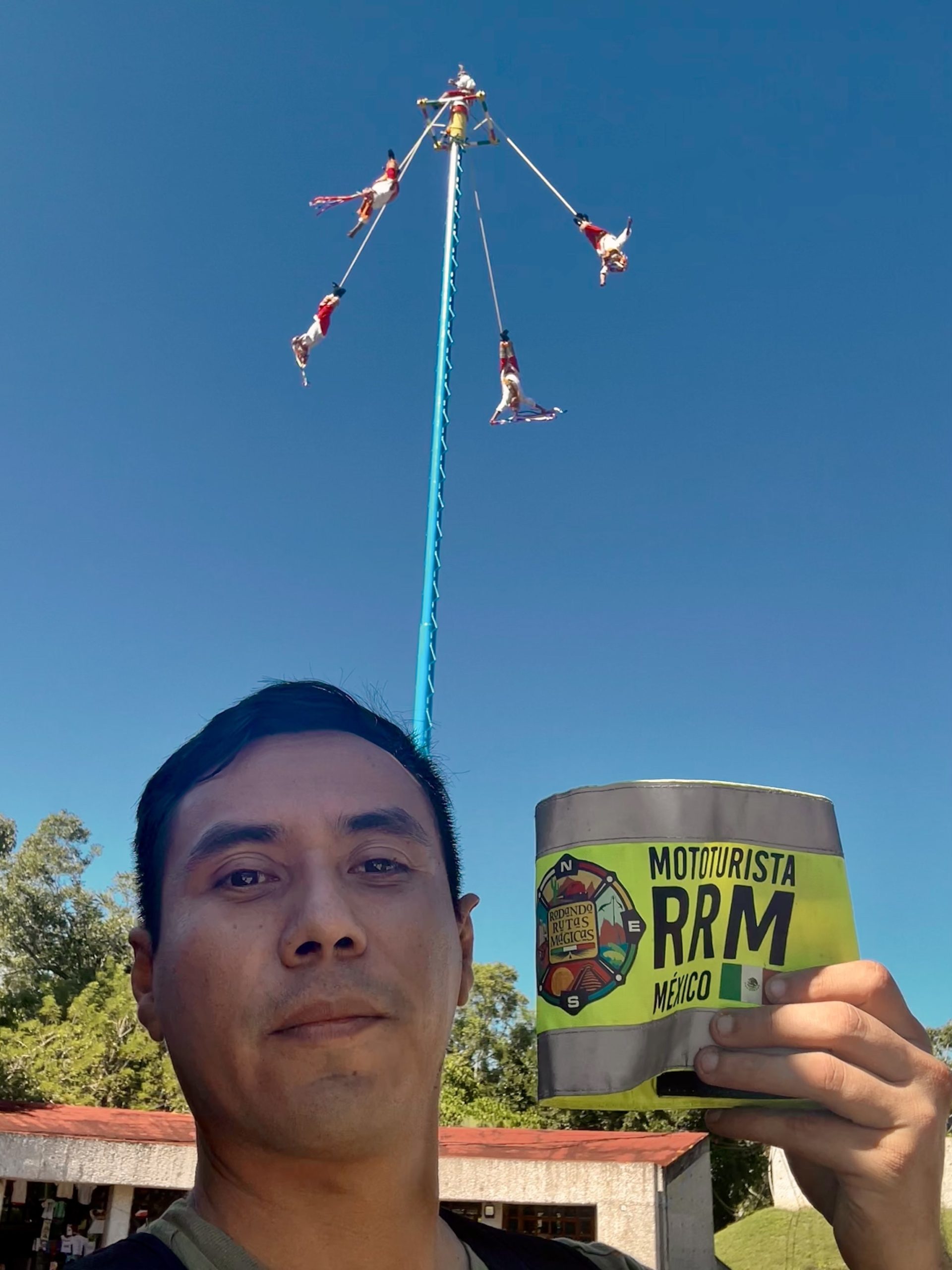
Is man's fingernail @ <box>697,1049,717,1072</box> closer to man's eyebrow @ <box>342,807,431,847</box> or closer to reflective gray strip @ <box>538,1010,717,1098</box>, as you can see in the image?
reflective gray strip @ <box>538,1010,717,1098</box>

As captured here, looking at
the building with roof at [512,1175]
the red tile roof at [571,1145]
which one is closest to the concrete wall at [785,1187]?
the red tile roof at [571,1145]

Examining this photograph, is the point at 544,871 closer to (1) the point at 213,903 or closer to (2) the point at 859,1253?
(1) the point at 213,903

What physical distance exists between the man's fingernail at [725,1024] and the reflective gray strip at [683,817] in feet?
0.98

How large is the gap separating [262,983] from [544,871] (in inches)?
23.4

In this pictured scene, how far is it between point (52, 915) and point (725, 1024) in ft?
98.6

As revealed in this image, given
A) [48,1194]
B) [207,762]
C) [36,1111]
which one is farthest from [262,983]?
[48,1194]

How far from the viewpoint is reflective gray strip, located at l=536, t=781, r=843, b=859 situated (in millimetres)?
1700

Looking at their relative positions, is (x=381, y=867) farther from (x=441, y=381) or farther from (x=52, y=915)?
(x=52, y=915)

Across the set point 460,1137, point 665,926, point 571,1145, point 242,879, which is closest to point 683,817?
point 665,926

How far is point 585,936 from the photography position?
1.66 meters

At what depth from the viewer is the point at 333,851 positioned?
1.59 metres

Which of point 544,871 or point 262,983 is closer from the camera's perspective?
point 262,983

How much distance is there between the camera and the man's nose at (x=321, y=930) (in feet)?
4.71

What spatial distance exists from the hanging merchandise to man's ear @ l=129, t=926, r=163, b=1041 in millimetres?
715
